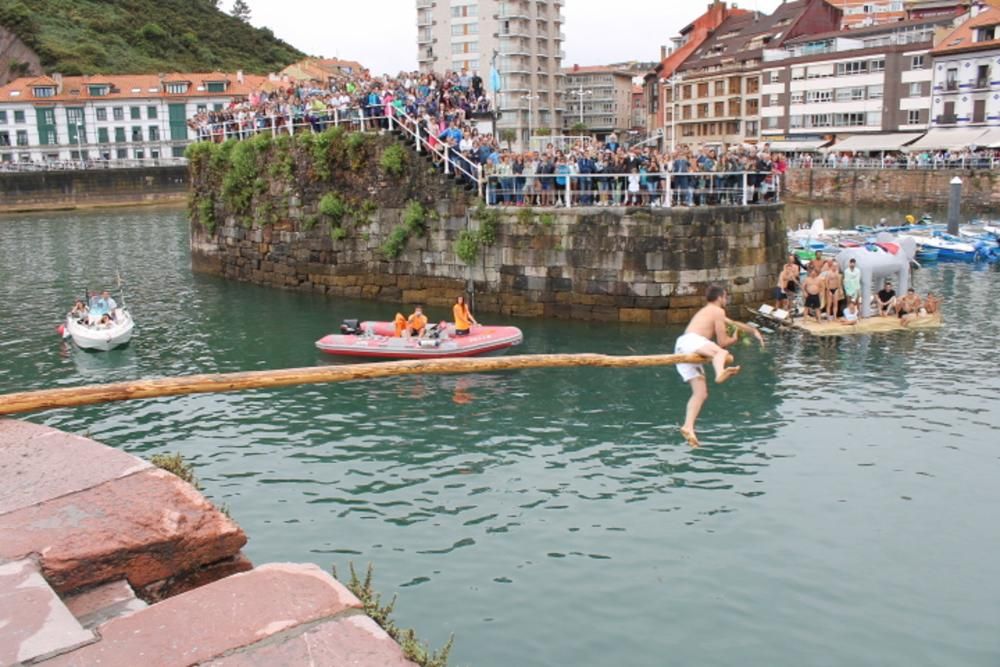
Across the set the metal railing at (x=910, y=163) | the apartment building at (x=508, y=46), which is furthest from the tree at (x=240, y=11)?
the metal railing at (x=910, y=163)

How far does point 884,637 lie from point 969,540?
10.6ft

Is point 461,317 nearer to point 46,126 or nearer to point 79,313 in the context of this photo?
point 79,313

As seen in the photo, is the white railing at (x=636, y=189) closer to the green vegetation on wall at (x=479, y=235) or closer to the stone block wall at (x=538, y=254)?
the green vegetation on wall at (x=479, y=235)

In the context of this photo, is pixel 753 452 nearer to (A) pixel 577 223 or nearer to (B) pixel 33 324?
(A) pixel 577 223

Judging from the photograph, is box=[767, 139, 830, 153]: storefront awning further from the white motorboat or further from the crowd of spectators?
the white motorboat

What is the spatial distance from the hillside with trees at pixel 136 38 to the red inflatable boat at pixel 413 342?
103 m

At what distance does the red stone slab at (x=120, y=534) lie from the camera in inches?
243

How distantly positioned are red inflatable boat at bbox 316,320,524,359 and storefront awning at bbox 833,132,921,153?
54.3m

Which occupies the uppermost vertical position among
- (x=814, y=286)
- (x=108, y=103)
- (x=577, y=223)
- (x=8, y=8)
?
(x=8, y=8)

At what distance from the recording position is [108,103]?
10025 centimetres

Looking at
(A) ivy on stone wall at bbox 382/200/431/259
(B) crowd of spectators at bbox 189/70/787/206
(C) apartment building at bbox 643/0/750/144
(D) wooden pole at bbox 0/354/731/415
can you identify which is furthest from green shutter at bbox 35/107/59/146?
(D) wooden pole at bbox 0/354/731/415

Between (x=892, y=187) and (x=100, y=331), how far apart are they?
55655 millimetres

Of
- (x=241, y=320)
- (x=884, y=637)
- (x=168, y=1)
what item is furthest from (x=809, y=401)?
(x=168, y=1)

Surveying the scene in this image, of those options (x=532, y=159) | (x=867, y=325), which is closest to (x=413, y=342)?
(x=532, y=159)
